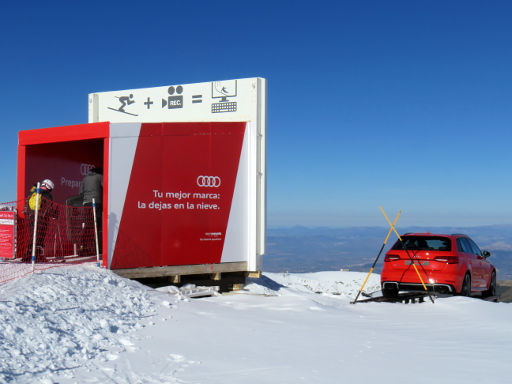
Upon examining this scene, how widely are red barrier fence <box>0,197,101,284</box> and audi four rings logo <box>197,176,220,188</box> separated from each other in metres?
2.39

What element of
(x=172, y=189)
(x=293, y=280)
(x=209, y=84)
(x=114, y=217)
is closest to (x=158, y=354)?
(x=114, y=217)

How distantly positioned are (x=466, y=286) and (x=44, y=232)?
891 centimetres

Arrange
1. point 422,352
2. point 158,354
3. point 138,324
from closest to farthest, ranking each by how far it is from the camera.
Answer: point 158,354 < point 422,352 < point 138,324

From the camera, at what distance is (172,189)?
11.2 meters

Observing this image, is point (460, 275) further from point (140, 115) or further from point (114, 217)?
point (140, 115)

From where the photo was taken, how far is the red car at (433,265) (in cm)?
1123

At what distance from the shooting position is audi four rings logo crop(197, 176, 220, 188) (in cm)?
1171

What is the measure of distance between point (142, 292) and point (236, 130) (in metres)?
4.71

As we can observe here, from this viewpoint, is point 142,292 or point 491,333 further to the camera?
point 142,292

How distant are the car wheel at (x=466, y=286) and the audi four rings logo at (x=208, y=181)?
5623mm

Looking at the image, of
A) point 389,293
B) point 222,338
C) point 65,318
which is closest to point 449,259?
point 389,293

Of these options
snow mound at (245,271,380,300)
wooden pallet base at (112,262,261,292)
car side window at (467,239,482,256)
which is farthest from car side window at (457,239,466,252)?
snow mound at (245,271,380,300)

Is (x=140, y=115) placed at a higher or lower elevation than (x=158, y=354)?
higher

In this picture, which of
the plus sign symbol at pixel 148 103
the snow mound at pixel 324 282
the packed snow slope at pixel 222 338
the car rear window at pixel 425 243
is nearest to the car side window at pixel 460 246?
the car rear window at pixel 425 243
